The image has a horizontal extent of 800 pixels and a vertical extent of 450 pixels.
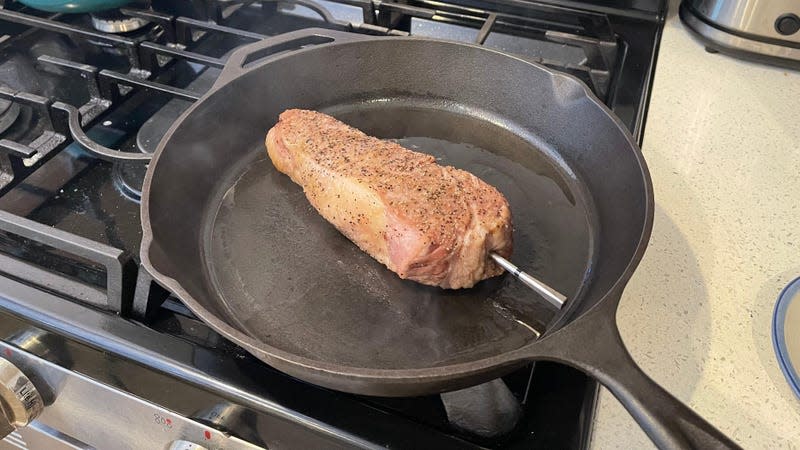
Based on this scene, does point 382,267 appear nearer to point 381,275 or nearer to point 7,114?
point 381,275

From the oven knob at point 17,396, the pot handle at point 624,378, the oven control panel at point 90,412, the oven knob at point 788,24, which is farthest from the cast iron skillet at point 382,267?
the oven knob at point 788,24

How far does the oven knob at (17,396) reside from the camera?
2.36 feet

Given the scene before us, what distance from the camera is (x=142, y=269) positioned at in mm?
675

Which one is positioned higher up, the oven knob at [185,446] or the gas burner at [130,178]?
the gas burner at [130,178]

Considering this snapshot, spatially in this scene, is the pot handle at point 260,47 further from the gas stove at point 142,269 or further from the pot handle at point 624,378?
the pot handle at point 624,378

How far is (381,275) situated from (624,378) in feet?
1.20

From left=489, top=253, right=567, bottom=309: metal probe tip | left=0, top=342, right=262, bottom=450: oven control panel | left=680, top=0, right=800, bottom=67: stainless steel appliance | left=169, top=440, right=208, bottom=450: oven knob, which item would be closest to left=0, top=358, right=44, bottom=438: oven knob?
left=0, top=342, right=262, bottom=450: oven control panel

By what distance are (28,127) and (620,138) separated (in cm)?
86

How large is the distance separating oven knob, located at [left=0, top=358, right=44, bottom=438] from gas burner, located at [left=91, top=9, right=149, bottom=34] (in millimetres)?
623

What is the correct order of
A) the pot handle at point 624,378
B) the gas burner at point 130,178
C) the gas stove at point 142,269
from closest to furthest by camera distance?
the pot handle at point 624,378, the gas stove at point 142,269, the gas burner at point 130,178

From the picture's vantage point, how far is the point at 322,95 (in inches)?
39.5

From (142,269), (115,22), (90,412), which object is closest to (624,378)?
(142,269)

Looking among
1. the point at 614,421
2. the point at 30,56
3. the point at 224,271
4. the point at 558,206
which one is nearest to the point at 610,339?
the point at 614,421

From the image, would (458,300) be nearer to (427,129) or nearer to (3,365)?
(427,129)
